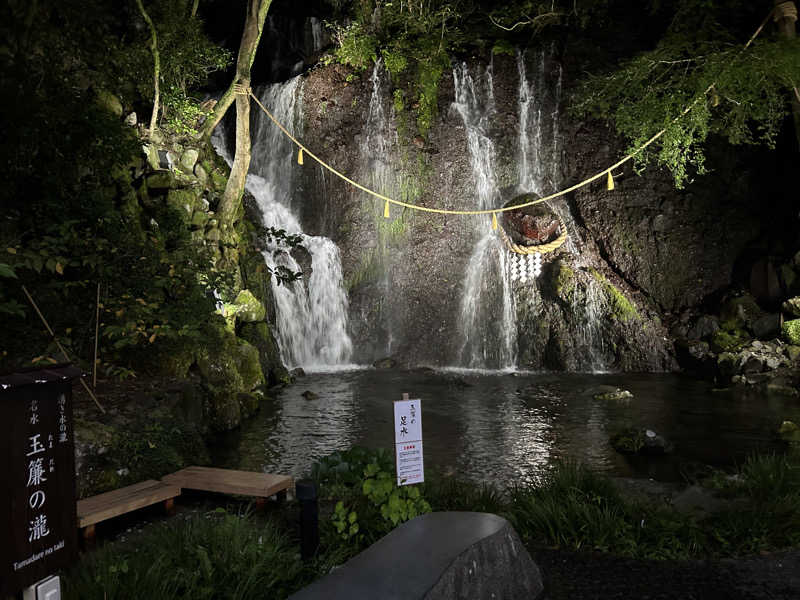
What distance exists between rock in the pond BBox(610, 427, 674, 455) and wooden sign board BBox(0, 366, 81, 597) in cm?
630

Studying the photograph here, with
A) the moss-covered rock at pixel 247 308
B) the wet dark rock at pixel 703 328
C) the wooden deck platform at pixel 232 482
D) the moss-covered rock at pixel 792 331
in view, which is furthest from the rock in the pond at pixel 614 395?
the wooden deck platform at pixel 232 482

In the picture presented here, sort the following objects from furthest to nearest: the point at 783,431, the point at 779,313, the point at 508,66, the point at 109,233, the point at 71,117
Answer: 1. the point at 508,66
2. the point at 779,313
3. the point at 783,431
4. the point at 109,233
5. the point at 71,117

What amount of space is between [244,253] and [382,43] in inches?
351

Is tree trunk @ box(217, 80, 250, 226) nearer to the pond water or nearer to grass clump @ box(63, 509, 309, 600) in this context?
the pond water

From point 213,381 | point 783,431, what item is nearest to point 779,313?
point 783,431

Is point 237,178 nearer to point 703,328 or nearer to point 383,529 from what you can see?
point 383,529

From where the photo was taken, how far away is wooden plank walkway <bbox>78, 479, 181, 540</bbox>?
422cm

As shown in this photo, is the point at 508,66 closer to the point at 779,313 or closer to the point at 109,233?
the point at 779,313

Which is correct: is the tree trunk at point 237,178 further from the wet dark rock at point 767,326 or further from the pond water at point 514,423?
the wet dark rock at point 767,326

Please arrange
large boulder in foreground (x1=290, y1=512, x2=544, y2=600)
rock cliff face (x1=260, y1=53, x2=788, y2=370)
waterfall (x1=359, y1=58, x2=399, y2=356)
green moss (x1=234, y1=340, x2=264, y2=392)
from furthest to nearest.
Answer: waterfall (x1=359, y1=58, x2=399, y2=356), rock cliff face (x1=260, y1=53, x2=788, y2=370), green moss (x1=234, y1=340, x2=264, y2=392), large boulder in foreground (x1=290, y1=512, x2=544, y2=600)

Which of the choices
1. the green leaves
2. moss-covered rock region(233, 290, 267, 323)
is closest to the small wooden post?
moss-covered rock region(233, 290, 267, 323)

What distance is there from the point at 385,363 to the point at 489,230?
4575 mm

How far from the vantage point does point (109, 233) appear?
6.75 m

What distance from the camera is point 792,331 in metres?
11.9
